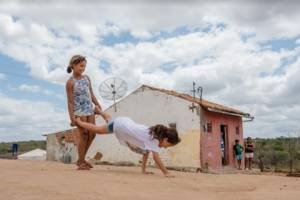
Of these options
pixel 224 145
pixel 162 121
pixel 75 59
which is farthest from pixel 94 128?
pixel 224 145

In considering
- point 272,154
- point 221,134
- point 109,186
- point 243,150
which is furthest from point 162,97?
point 109,186

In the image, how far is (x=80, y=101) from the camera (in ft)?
25.3

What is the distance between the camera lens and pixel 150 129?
23.9 feet

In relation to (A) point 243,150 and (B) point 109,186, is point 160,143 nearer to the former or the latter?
(B) point 109,186

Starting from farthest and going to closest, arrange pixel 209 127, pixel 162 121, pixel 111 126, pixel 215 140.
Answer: pixel 215 140
pixel 162 121
pixel 209 127
pixel 111 126

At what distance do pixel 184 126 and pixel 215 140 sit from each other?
77.7 inches

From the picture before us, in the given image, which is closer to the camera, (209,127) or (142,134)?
(142,134)

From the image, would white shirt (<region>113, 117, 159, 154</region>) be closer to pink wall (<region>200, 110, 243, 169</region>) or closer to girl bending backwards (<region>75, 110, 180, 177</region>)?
girl bending backwards (<region>75, 110, 180, 177</region>)

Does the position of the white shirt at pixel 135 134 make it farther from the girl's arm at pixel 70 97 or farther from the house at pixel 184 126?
the house at pixel 184 126

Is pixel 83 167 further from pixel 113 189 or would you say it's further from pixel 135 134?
pixel 113 189

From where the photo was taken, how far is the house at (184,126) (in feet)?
67.3

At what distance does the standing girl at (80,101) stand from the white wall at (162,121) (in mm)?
12896

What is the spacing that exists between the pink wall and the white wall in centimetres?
51

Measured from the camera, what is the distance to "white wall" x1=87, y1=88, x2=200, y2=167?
20.5 m
